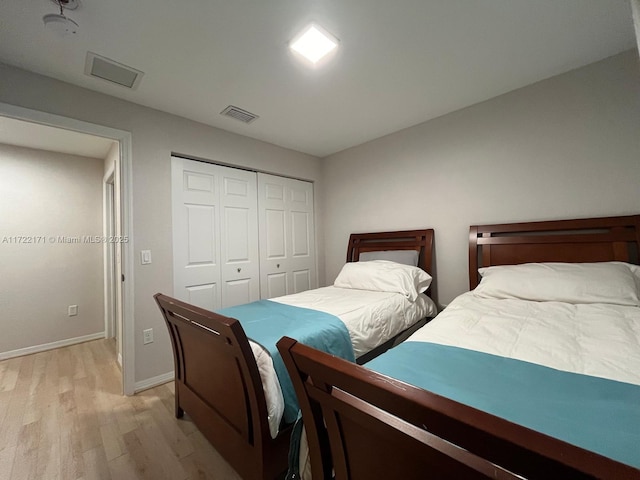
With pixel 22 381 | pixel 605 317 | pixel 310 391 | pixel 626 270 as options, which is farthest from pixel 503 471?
pixel 22 381

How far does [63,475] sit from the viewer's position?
1.30m

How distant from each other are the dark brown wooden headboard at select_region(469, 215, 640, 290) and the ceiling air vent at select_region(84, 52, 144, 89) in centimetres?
296

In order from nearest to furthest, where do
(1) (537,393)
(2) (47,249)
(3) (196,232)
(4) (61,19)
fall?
(1) (537,393) < (4) (61,19) < (3) (196,232) < (2) (47,249)

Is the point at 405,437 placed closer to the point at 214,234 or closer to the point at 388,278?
the point at 388,278

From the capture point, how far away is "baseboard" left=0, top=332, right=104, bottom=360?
2.67m

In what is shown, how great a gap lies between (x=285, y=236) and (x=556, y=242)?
2599 mm

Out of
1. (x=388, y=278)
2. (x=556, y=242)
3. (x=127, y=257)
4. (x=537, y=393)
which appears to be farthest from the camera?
(x=388, y=278)

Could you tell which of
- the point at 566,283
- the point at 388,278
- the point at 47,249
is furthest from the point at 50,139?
the point at 566,283

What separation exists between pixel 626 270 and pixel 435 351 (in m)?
1.51

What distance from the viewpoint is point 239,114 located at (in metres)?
2.35

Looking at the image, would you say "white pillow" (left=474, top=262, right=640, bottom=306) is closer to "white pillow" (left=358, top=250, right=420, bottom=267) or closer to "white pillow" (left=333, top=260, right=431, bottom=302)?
"white pillow" (left=333, top=260, right=431, bottom=302)

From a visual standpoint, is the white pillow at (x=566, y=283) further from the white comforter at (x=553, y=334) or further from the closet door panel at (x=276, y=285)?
the closet door panel at (x=276, y=285)

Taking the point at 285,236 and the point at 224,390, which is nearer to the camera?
the point at 224,390

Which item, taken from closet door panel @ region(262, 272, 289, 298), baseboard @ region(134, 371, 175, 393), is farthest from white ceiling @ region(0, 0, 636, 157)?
baseboard @ region(134, 371, 175, 393)
